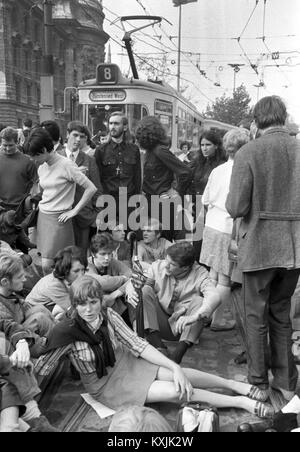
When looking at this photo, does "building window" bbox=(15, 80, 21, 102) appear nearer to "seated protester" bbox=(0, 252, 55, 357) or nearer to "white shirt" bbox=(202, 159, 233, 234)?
"white shirt" bbox=(202, 159, 233, 234)

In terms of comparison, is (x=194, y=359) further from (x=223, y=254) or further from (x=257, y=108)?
(x=257, y=108)

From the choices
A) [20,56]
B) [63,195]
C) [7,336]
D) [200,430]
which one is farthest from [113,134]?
[20,56]

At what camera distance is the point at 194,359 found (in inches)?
142

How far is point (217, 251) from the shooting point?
382cm

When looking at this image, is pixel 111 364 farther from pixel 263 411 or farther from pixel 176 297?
pixel 176 297

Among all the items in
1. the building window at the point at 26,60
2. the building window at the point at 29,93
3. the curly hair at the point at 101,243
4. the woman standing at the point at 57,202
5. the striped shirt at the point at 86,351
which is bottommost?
the striped shirt at the point at 86,351

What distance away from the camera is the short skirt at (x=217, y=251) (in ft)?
12.4

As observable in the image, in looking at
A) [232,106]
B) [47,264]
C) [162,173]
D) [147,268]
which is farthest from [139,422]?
[232,106]

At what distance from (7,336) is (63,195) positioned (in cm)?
151

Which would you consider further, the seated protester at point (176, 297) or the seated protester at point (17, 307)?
the seated protester at point (176, 297)

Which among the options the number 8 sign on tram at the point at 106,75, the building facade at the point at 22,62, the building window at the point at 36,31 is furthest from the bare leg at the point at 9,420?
the building window at the point at 36,31

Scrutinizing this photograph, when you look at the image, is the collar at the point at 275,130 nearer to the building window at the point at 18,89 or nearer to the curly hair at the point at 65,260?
the curly hair at the point at 65,260

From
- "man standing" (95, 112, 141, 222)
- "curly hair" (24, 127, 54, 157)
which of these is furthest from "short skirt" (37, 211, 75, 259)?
"man standing" (95, 112, 141, 222)

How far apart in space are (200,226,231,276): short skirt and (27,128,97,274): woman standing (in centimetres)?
102
